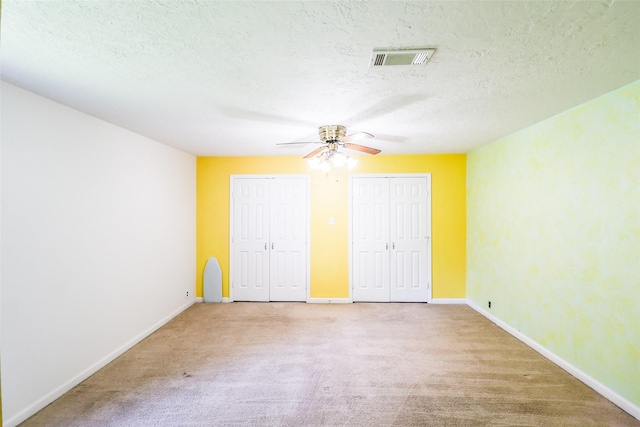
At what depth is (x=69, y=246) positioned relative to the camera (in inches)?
103

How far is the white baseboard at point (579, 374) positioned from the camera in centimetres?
227

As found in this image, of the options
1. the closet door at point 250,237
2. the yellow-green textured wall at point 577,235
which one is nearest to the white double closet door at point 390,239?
the yellow-green textured wall at point 577,235

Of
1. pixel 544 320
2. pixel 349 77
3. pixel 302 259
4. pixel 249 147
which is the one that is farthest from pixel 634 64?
pixel 302 259

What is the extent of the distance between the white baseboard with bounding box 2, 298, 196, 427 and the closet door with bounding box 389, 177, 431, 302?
11.4 feet

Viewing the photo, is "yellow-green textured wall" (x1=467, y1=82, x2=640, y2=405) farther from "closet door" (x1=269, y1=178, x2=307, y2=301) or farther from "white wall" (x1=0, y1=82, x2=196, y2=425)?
"white wall" (x1=0, y1=82, x2=196, y2=425)

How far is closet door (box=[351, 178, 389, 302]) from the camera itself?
15.9ft

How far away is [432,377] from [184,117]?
10.9 ft

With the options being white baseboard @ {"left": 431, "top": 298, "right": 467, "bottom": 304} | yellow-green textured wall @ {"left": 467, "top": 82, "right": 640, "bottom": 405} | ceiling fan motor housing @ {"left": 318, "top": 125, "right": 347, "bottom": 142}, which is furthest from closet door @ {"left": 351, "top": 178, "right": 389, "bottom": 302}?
ceiling fan motor housing @ {"left": 318, "top": 125, "right": 347, "bottom": 142}

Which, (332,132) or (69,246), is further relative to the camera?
(332,132)

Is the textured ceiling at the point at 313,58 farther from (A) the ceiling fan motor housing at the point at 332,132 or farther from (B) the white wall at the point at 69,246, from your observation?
(B) the white wall at the point at 69,246

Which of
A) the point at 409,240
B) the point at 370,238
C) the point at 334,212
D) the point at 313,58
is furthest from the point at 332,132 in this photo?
the point at 409,240

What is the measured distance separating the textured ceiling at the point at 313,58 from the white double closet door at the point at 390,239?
1925 millimetres

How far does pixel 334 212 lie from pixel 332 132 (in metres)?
2.02

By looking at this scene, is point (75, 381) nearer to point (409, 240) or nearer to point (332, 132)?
point (332, 132)
